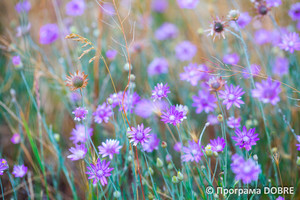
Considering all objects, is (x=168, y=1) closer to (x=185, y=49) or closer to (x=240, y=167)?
(x=185, y=49)

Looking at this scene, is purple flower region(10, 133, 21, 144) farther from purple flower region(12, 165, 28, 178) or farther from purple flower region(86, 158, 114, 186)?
purple flower region(86, 158, 114, 186)

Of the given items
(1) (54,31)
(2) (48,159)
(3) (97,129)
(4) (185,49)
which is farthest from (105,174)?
(4) (185,49)

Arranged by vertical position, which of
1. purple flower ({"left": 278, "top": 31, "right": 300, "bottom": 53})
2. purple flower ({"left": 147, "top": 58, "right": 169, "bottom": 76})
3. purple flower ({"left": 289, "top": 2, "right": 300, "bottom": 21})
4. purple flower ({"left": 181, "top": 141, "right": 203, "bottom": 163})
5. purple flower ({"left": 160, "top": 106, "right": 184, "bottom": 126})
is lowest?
purple flower ({"left": 181, "top": 141, "right": 203, "bottom": 163})

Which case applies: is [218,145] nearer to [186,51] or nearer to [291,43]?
[291,43]

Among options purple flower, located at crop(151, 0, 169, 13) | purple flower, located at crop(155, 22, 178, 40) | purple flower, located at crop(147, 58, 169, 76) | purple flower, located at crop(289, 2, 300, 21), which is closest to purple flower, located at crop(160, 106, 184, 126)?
purple flower, located at crop(147, 58, 169, 76)

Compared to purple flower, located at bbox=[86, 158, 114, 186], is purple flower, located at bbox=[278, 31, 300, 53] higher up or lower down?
higher up

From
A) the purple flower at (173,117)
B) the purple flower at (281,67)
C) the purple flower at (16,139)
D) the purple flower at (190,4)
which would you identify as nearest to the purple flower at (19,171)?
the purple flower at (16,139)
